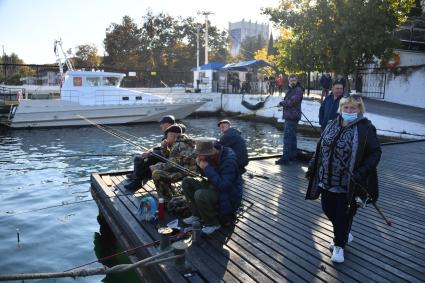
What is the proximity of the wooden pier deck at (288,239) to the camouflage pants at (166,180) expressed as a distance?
0.49 m

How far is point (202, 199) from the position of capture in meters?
4.60

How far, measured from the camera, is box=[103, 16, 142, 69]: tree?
44.9 m

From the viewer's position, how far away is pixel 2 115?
898 inches

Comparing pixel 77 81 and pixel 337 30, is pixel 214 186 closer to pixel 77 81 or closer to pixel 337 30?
pixel 337 30

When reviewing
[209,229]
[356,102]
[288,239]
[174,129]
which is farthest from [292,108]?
[356,102]

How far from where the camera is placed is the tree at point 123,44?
147ft

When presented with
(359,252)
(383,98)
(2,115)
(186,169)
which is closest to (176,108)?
(2,115)

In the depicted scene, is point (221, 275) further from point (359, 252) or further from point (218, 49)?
point (218, 49)

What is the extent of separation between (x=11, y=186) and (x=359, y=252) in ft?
30.2

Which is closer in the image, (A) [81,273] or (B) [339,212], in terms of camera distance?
(A) [81,273]

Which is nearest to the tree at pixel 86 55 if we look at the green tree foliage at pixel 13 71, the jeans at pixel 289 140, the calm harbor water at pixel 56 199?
the green tree foliage at pixel 13 71

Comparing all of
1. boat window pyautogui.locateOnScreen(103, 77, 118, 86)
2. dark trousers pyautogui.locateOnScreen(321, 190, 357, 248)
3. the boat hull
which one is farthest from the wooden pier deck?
boat window pyautogui.locateOnScreen(103, 77, 118, 86)

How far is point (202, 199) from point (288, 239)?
1163 mm

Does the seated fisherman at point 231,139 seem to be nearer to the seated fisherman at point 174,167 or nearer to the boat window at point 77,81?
the seated fisherman at point 174,167
